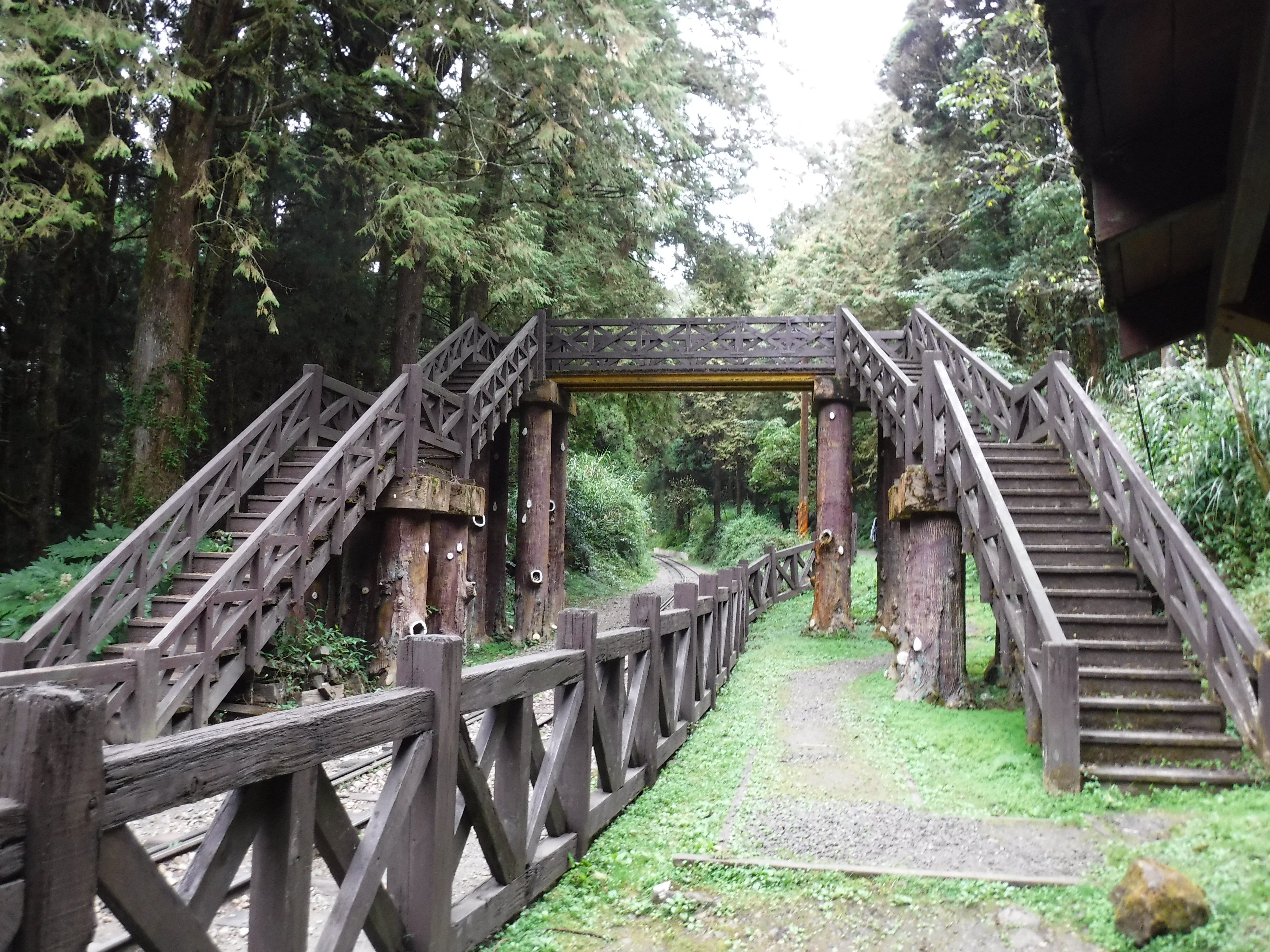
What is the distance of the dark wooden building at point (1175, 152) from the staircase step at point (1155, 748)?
304 cm

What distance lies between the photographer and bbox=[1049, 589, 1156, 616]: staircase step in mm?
7152

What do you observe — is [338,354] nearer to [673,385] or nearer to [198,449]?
[198,449]

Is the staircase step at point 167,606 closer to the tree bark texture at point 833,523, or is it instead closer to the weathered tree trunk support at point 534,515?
the weathered tree trunk support at point 534,515

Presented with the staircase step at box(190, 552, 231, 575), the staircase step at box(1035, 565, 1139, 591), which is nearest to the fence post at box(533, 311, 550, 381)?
the staircase step at box(190, 552, 231, 575)

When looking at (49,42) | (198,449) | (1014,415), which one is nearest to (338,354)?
(198,449)

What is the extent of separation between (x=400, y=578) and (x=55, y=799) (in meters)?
9.39

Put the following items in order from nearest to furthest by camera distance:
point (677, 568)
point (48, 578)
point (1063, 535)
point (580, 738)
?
point (580, 738)
point (1063, 535)
point (48, 578)
point (677, 568)

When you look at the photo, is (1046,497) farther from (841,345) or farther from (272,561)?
(272,561)

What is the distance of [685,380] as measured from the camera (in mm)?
15586

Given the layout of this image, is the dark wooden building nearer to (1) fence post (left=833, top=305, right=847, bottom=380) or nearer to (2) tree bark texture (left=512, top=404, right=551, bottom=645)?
(1) fence post (left=833, top=305, right=847, bottom=380)

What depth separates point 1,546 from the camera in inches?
517

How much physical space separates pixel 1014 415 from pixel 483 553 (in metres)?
9.21

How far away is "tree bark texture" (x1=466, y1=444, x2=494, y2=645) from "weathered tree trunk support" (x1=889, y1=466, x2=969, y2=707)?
6.88 metres

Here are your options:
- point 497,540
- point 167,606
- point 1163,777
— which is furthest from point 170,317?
point 1163,777
